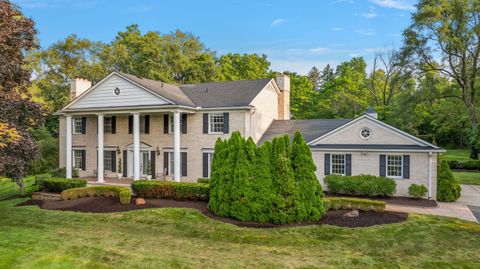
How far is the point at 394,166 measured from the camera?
19.2 m

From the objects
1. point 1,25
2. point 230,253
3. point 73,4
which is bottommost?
point 230,253

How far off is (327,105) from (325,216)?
31.9 m

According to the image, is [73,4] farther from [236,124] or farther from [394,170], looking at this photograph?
[394,170]

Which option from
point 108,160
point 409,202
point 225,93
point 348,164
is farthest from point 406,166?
point 108,160

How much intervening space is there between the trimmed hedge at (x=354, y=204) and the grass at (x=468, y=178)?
603 inches

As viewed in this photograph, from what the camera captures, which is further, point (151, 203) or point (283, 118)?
point (283, 118)

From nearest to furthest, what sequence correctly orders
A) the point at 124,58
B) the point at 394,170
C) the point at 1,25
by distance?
the point at 1,25 < the point at 394,170 < the point at 124,58

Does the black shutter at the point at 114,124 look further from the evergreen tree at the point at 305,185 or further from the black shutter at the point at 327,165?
the evergreen tree at the point at 305,185

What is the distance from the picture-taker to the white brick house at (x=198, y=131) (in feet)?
63.2

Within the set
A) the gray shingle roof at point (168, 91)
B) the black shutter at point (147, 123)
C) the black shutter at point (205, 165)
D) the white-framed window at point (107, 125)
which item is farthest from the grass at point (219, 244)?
the white-framed window at point (107, 125)

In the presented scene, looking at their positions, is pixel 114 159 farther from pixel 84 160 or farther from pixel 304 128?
pixel 304 128

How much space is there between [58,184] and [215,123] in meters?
10.7

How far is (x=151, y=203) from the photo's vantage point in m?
17.3

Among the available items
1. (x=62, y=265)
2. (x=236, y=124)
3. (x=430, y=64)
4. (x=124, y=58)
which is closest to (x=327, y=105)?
(x=430, y=64)
